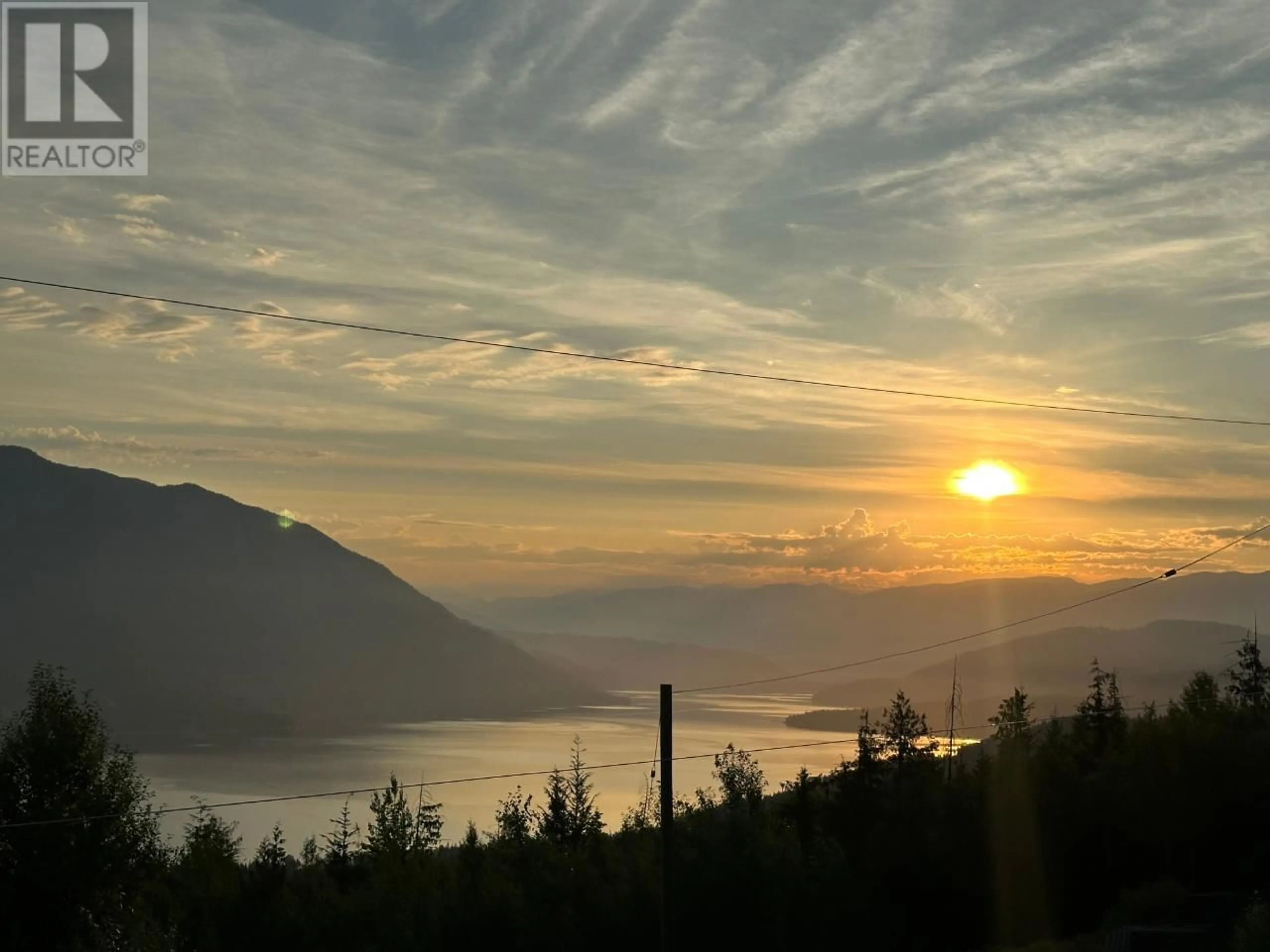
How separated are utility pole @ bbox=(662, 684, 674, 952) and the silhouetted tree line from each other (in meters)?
25.9

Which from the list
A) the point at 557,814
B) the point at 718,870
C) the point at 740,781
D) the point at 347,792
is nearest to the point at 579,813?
the point at 557,814

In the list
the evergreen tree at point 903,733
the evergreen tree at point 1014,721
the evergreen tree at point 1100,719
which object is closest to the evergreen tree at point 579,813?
the evergreen tree at point 903,733

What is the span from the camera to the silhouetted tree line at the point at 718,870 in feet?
168

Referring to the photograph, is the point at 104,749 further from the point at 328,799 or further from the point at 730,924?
the point at 328,799

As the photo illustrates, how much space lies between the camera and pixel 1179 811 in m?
58.1

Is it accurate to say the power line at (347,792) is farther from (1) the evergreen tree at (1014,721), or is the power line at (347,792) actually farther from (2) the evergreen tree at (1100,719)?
(2) the evergreen tree at (1100,719)

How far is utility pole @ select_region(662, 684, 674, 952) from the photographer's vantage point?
23359mm

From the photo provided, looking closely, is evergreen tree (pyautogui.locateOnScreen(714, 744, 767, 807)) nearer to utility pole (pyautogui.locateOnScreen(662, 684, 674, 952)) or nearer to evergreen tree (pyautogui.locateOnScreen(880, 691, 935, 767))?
evergreen tree (pyautogui.locateOnScreen(880, 691, 935, 767))

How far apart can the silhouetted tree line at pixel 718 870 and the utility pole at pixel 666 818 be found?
84.9 ft

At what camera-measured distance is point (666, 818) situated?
78.3 feet

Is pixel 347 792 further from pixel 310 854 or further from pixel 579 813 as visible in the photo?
pixel 579 813

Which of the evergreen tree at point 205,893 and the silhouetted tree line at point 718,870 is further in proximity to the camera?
the evergreen tree at point 205,893

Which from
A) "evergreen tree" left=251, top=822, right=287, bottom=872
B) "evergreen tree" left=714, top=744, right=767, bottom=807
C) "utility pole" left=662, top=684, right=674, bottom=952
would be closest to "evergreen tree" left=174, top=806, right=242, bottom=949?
"evergreen tree" left=251, top=822, right=287, bottom=872

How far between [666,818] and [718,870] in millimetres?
27911
